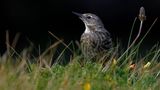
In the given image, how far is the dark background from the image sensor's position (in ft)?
56.2

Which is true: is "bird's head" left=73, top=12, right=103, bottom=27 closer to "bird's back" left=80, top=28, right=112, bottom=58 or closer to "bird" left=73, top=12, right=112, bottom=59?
"bird" left=73, top=12, right=112, bottom=59

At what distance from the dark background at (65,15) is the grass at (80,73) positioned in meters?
8.74

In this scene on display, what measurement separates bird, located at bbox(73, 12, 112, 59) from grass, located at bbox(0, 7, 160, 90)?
66cm

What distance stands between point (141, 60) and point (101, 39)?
1.60 m

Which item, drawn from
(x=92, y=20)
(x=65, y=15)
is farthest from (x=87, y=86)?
(x=65, y=15)

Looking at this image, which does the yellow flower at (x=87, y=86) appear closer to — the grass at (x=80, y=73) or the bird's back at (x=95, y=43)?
the grass at (x=80, y=73)

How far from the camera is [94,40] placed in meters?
9.59

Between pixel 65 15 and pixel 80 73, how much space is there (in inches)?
411

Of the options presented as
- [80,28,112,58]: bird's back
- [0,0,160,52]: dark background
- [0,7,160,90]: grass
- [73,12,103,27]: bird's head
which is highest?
[0,7,160,90]: grass

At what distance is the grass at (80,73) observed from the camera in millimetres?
7039

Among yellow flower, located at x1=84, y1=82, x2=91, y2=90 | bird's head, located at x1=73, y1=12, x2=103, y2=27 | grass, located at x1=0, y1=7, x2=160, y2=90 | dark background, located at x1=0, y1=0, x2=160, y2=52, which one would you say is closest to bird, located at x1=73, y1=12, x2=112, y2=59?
bird's head, located at x1=73, y1=12, x2=103, y2=27

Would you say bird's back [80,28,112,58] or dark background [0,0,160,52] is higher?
bird's back [80,28,112,58]

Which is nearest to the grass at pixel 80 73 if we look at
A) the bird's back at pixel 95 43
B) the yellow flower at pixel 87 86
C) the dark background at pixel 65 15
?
the yellow flower at pixel 87 86

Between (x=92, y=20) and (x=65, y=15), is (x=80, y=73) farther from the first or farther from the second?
(x=65, y=15)
